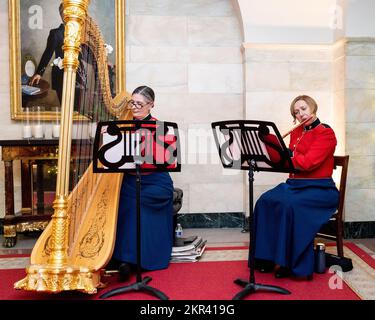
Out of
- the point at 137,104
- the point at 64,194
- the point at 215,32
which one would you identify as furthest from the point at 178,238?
the point at 215,32

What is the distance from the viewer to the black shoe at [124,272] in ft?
11.2

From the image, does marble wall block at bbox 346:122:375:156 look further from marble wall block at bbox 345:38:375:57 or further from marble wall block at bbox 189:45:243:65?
marble wall block at bbox 189:45:243:65

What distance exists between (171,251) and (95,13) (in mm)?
3125

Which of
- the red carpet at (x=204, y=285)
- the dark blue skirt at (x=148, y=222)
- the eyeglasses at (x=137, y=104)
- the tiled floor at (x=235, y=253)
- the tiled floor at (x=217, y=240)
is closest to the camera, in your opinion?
the red carpet at (x=204, y=285)

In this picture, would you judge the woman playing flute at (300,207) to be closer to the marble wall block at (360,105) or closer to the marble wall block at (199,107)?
the marble wall block at (360,105)

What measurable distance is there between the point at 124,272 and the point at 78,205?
63 centimetres

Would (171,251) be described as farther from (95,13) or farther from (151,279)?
(95,13)

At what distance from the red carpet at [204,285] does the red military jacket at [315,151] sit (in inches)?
→ 33.2

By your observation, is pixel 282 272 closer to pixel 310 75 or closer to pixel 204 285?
pixel 204 285

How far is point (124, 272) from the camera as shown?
3402 mm

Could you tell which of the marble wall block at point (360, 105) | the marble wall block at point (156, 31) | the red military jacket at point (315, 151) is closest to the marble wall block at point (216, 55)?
the marble wall block at point (156, 31)
